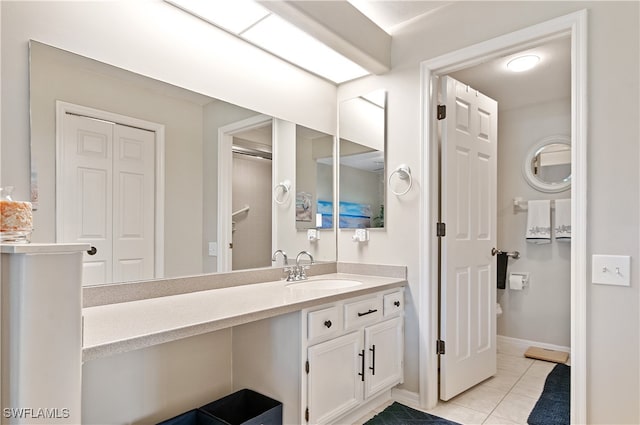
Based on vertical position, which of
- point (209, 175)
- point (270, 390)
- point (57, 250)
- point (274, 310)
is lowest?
point (270, 390)

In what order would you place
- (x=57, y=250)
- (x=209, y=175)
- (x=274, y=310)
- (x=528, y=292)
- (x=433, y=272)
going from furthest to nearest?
(x=528, y=292), (x=433, y=272), (x=209, y=175), (x=274, y=310), (x=57, y=250)

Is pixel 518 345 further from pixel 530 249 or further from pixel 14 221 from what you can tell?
pixel 14 221

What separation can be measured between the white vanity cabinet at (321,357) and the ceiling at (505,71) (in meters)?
1.76

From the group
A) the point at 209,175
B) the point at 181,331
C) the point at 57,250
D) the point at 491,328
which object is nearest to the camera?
the point at 57,250

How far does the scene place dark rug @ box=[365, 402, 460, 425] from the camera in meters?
2.14

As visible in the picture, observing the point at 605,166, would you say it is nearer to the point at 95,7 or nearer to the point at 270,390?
the point at 270,390

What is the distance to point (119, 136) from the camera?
5.52 ft

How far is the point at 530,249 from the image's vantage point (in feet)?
11.8

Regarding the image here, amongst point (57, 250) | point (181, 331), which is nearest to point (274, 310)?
point (181, 331)

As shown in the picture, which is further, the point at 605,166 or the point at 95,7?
the point at 605,166

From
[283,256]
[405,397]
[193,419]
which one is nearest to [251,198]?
[283,256]

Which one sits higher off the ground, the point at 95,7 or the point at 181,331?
the point at 95,7

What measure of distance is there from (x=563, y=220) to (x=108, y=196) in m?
3.57

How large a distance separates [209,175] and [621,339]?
2147mm
